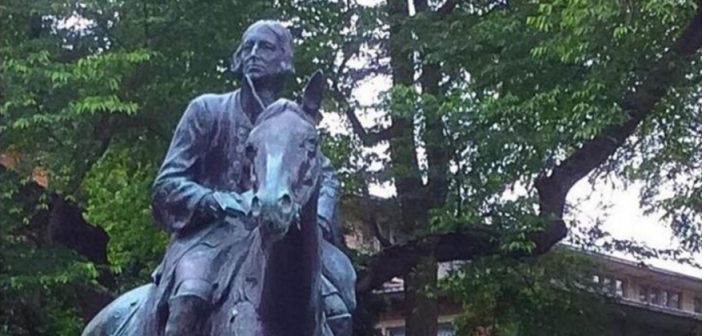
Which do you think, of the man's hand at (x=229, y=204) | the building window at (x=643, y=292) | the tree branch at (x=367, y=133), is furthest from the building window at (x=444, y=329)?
the man's hand at (x=229, y=204)

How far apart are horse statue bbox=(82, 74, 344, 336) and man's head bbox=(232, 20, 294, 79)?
0.76 m

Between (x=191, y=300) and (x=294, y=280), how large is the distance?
0.64m

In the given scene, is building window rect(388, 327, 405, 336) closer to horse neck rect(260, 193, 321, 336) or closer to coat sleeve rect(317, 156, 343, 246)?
coat sleeve rect(317, 156, 343, 246)

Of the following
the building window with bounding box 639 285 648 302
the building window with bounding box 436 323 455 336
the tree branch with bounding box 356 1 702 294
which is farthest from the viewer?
the building window with bounding box 639 285 648 302

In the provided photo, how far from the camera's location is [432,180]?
1969 cm

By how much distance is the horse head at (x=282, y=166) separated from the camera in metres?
5.67

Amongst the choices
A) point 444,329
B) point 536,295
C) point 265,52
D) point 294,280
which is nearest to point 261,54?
point 265,52

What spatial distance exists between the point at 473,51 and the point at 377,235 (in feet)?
11.2

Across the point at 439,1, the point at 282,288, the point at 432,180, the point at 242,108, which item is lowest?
the point at 282,288

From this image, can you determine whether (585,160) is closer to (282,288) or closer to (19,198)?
(19,198)

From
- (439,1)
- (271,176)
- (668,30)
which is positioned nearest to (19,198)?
(439,1)

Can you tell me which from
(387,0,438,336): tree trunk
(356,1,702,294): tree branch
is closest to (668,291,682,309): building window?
(387,0,438,336): tree trunk

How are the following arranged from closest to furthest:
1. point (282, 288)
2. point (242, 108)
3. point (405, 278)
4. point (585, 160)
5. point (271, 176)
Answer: point (271, 176)
point (282, 288)
point (242, 108)
point (585, 160)
point (405, 278)

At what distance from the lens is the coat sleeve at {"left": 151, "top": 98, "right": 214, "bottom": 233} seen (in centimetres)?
694
